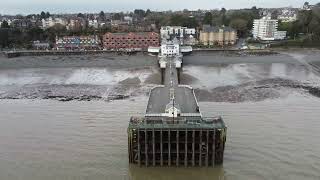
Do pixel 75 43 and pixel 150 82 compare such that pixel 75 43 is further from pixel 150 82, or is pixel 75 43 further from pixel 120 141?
pixel 120 141

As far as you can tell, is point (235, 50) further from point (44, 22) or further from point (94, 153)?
point (44, 22)

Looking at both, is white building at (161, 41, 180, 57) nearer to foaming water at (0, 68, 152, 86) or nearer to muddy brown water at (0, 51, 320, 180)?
foaming water at (0, 68, 152, 86)

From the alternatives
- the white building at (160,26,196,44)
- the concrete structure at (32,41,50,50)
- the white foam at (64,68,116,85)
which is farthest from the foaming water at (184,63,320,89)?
the concrete structure at (32,41,50,50)

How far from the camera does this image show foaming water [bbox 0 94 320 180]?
2323cm

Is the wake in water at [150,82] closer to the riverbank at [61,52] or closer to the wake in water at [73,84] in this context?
the wake in water at [73,84]

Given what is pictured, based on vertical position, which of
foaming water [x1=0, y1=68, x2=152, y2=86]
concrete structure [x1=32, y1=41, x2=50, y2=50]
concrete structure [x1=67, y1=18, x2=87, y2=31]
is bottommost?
foaming water [x1=0, y1=68, x2=152, y2=86]

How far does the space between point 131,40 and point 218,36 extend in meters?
19.6

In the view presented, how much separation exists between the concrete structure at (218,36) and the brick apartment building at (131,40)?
11995mm

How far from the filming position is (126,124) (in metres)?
32.1

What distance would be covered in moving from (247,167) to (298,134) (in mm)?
7739

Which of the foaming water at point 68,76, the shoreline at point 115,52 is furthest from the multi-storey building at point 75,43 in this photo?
the foaming water at point 68,76

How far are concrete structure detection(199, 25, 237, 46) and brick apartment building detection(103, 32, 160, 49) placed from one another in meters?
12.0

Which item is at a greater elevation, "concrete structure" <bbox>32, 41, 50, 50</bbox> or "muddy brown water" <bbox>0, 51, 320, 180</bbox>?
"concrete structure" <bbox>32, 41, 50, 50</bbox>

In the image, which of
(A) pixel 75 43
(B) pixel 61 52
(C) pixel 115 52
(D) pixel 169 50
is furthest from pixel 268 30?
(B) pixel 61 52
